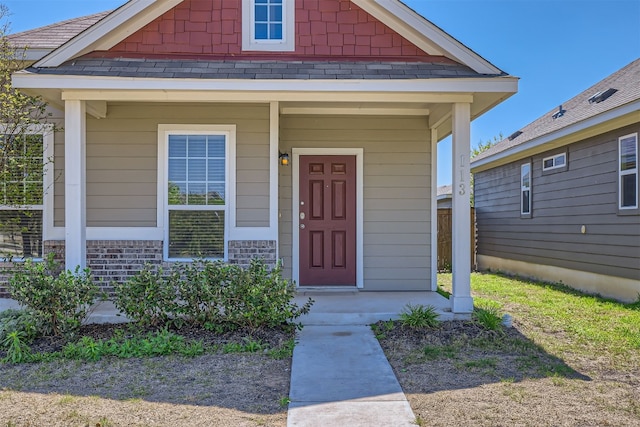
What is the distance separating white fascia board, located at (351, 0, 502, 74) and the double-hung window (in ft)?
14.8

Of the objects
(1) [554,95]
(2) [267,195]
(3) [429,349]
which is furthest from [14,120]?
(1) [554,95]

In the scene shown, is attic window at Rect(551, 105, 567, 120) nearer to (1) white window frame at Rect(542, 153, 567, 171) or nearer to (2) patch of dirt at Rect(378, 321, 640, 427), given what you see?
(1) white window frame at Rect(542, 153, 567, 171)

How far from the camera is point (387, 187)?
7.66m

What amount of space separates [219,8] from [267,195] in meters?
2.39

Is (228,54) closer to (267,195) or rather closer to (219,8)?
(219,8)

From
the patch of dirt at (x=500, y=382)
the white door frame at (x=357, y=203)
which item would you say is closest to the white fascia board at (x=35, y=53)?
the white door frame at (x=357, y=203)

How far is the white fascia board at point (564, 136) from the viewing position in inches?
299

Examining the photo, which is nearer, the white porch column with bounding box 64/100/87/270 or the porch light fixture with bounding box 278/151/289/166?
the white porch column with bounding box 64/100/87/270

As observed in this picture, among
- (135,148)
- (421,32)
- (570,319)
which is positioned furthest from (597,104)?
(135,148)

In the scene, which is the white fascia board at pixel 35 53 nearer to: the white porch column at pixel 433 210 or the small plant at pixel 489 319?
the white porch column at pixel 433 210

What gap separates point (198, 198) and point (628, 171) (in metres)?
6.30

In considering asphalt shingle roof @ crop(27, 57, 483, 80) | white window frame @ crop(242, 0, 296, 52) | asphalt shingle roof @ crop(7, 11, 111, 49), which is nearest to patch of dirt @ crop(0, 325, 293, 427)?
asphalt shingle roof @ crop(27, 57, 483, 80)

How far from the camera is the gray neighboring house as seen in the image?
7996 millimetres

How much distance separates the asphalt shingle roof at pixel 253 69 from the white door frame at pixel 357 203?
4.98 ft
